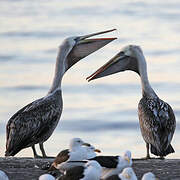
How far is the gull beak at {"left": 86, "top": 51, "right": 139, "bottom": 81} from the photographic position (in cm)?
2059

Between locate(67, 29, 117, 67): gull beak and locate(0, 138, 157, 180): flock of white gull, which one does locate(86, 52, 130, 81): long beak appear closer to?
locate(67, 29, 117, 67): gull beak

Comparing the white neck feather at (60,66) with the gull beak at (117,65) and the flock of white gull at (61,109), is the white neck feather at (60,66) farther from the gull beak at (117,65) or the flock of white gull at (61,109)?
the gull beak at (117,65)

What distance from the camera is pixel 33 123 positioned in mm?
19781

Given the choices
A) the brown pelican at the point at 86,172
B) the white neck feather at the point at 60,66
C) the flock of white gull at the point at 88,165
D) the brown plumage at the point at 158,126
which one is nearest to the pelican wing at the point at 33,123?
the white neck feather at the point at 60,66

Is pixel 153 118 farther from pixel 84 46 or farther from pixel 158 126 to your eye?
pixel 84 46

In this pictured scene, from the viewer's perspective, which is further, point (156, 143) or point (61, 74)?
point (61, 74)

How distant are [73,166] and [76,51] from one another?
210 inches

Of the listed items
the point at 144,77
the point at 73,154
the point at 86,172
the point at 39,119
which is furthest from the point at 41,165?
the point at 144,77

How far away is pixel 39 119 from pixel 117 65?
1.98 m

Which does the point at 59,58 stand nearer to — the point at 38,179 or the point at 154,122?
the point at 154,122

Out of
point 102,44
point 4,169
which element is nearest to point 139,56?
point 102,44

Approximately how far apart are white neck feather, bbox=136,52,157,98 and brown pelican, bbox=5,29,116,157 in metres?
1.27

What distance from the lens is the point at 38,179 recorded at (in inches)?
645

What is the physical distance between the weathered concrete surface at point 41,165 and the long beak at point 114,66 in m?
2.78
